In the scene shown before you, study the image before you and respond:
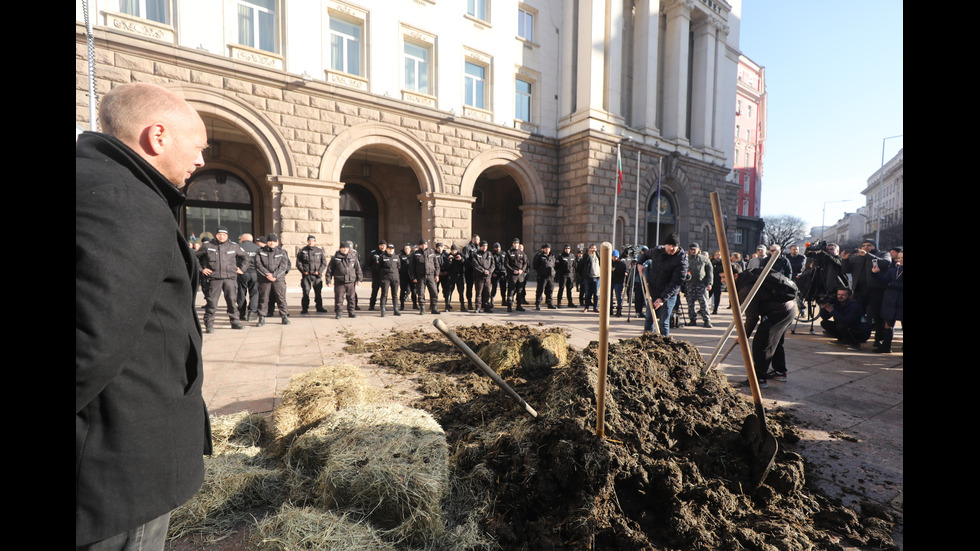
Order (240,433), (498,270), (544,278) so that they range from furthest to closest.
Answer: (544,278) → (498,270) → (240,433)

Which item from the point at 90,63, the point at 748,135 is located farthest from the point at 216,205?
the point at 748,135

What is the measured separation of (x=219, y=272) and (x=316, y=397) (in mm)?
5900

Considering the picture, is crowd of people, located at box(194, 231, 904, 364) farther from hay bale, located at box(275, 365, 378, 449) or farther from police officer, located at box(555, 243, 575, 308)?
hay bale, located at box(275, 365, 378, 449)

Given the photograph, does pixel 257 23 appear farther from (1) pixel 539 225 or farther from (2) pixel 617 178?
(2) pixel 617 178

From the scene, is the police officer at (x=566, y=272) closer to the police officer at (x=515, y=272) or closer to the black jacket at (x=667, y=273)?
the police officer at (x=515, y=272)

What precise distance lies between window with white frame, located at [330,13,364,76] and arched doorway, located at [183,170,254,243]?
6.05m

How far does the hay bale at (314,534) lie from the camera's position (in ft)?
6.23

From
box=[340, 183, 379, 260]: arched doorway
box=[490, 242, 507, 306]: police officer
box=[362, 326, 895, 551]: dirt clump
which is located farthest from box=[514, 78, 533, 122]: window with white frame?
box=[362, 326, 895, 551]: dirt clump

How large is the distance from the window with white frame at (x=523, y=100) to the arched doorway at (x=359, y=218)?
7.47 m

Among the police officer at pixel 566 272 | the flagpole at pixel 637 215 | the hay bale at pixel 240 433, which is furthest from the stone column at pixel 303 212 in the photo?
the flagpole at pixel 637 215

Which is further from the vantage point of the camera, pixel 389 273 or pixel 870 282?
pixel 389 273

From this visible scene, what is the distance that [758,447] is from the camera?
2.81m

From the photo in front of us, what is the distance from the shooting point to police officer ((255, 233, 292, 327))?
27.8 ft

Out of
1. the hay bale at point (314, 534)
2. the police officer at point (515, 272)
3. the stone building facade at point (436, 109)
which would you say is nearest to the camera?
the hay bale at point (314, 534)
